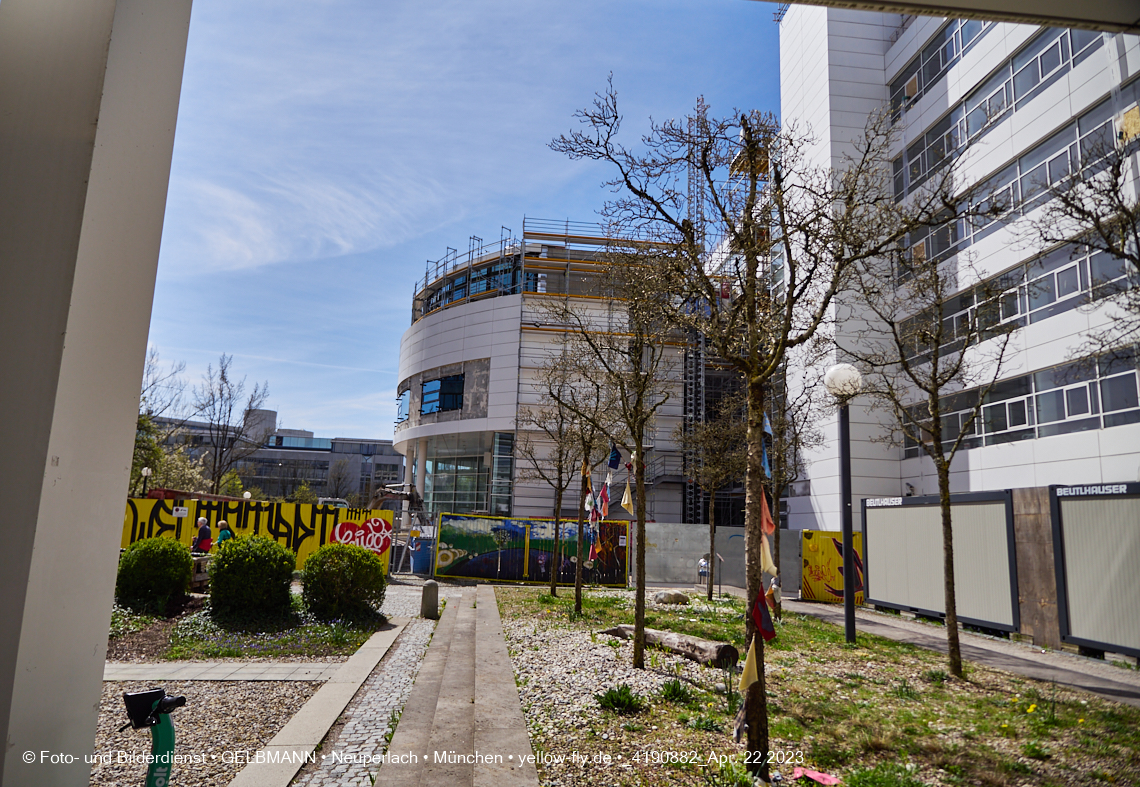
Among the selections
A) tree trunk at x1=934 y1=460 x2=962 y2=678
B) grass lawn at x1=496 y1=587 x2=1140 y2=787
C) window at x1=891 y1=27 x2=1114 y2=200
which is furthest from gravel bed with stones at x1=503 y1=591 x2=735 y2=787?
window at x1=891 y1=27 x2=1114 y2=200

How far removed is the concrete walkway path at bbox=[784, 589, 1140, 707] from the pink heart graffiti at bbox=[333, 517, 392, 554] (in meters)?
14.0

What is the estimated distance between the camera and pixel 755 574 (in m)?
5.20

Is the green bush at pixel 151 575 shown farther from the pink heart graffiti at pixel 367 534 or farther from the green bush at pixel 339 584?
the pink heart graffiti at pixel 367 534

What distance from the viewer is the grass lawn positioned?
4.73 meters

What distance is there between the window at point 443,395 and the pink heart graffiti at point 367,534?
933 inches

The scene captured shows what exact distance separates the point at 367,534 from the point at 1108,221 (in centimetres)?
2105

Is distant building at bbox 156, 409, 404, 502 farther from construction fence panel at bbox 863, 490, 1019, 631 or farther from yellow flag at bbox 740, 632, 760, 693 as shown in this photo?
yellow flag at bbox 740, 632, 760, 693

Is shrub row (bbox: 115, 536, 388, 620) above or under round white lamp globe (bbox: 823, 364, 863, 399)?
under

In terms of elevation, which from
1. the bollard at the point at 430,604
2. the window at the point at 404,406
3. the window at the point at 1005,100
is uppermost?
the window at the point at 1005,100

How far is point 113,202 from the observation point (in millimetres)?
2434

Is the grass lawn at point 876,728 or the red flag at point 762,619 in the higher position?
the red flag at point 762,619

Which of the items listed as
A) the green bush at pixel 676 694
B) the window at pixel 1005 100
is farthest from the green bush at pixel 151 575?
the window at pixel 1005 100

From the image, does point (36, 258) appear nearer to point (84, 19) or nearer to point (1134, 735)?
Result: point (84, 19)

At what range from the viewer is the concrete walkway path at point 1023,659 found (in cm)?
815
